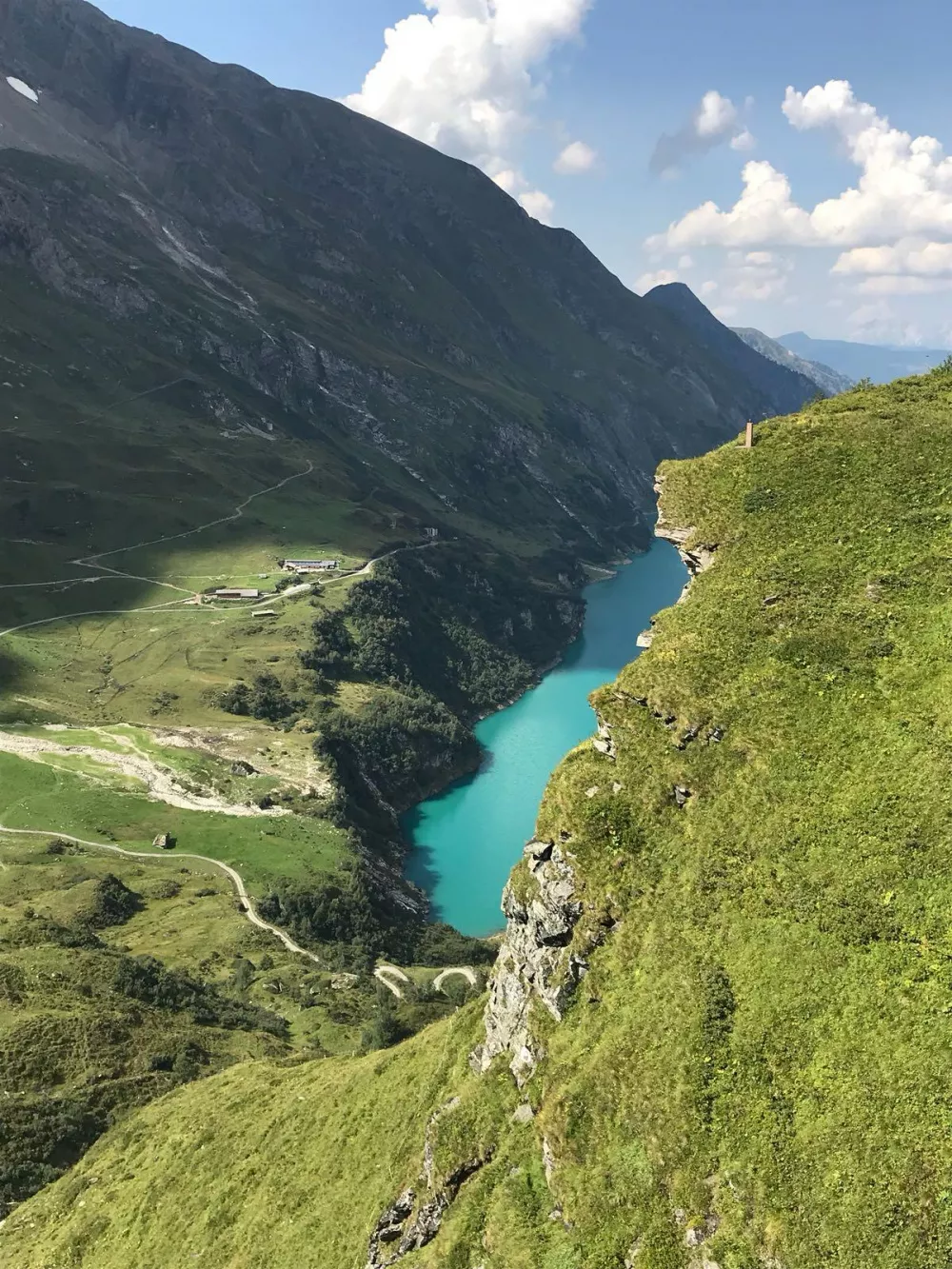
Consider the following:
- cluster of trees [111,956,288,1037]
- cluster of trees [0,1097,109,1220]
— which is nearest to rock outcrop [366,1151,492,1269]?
cluster of trees [0,1097,109,1220]

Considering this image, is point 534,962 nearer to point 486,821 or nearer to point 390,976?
point 390,976

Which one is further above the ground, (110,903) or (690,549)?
(690,549)

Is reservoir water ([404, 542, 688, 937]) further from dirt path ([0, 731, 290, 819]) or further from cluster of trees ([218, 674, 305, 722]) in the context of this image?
cluster of trees ([218, 674, 305, 722])

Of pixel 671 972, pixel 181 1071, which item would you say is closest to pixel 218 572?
pixel 181 1071

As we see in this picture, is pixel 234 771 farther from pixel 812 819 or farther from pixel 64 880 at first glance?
pixel 812 819

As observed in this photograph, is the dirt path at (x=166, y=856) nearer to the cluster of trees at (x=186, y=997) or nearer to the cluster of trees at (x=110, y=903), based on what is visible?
the cluster of trees at (x=110, y=903)

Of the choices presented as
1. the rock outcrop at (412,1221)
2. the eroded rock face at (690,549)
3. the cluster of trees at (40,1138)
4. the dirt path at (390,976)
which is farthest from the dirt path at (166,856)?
the eroded rock face at (690,549)

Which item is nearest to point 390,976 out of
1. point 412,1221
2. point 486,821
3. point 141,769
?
point 486,821
